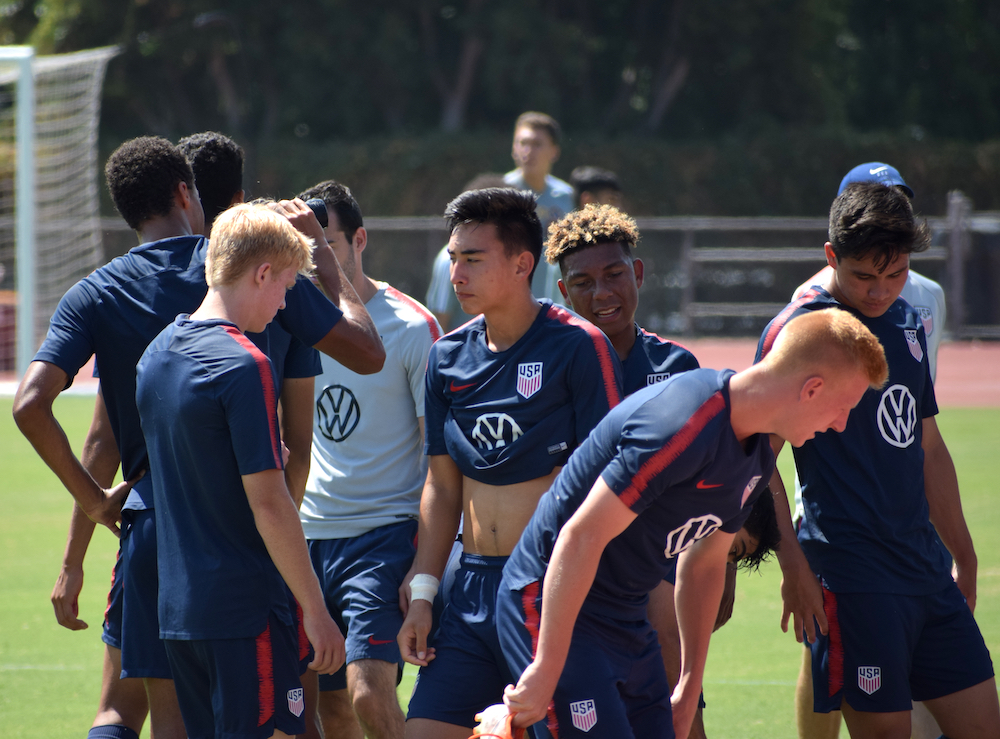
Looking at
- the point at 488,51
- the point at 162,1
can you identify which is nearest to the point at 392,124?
the point at 488,51

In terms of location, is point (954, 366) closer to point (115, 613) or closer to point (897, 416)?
point (897, 416)

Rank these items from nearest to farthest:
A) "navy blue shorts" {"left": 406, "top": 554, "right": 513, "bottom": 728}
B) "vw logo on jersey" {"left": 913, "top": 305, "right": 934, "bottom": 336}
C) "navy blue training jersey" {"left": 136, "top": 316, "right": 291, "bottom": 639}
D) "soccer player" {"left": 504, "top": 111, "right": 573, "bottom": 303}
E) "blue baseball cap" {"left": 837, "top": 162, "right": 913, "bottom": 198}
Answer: "navy blue training jersey" {"left": 136, "top": 316, "right": 291, "bottom": 639}
"navy blue shorts" {"left": 406, "top": 554, "right": 513, "bottom": 728}
"blue baseball cap" {"left": 837, "top": 162, "right": 913, "bottom": 198}
"vw logo on jersey" {"left": 913, "top": 305, "right": 934, "bottom": 336}
"soccer player" {"left": 504, "top": 111, "right": 573, "bottom": 303}

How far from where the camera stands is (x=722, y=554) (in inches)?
126

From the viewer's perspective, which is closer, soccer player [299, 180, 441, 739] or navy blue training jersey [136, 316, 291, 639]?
navy blue training jersey [136, 316, 291, 639]

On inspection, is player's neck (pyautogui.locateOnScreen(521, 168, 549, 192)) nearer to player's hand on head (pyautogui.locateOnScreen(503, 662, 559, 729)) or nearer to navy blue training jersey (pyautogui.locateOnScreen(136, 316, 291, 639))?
navy blue training jersey (pyautogui.locateOnScreen(136, 316, 291, 639))

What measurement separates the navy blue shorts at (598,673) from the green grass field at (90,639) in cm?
196

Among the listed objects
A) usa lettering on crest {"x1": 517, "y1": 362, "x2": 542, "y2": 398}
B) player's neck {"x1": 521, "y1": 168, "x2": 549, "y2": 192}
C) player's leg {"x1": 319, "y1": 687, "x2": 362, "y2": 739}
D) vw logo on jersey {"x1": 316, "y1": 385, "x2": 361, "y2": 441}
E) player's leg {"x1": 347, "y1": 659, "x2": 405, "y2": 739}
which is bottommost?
player's leg {"x1": 319, "y1": 687, "x2": 362, "y2": 739}

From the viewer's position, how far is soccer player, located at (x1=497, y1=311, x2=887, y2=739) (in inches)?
104

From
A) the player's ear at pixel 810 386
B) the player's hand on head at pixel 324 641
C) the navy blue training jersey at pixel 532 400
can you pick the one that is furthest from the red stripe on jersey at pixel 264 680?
the player's ear at pixel 810 386

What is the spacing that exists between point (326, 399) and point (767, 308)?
20.6 metres

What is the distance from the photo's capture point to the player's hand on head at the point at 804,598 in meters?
3.70

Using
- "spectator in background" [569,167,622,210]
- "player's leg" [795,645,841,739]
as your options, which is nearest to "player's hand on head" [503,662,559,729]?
"player's leg" [795,645,841,739]

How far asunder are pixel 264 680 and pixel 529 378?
117 centimetres

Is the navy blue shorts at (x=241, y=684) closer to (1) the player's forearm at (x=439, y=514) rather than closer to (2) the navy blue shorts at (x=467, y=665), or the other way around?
(2) the navy blue shorts at (x=467, y=665)
